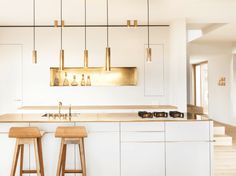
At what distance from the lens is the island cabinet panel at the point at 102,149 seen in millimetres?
4164

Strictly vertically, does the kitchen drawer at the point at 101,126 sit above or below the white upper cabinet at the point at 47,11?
below

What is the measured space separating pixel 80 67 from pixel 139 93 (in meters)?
1.40

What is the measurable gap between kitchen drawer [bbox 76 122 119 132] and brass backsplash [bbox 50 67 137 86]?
107 inches

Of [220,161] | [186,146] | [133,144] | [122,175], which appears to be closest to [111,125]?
[133,144]

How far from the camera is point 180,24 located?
6.15m

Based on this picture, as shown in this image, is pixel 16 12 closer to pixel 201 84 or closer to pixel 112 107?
pixel 112 107

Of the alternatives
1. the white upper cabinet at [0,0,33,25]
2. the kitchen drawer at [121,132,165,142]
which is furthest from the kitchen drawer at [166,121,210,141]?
the white upper cabinet at [0,0,33,25]

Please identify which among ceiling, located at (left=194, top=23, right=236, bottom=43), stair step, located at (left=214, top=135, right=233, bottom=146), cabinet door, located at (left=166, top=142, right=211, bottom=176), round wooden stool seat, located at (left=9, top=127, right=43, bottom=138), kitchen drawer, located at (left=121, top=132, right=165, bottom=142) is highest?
ceiling, located at (left=194, top=23, right=236, bottom=43)

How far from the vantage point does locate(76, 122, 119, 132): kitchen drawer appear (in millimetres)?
4160

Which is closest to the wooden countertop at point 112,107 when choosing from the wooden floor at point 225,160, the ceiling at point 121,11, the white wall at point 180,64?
the white wall at point 180,64

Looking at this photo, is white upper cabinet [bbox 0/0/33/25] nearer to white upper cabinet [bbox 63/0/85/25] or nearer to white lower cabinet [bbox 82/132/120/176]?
white upper cabinet [bbox 63/0/85/25]

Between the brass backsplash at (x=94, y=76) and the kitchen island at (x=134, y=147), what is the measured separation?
2695mm

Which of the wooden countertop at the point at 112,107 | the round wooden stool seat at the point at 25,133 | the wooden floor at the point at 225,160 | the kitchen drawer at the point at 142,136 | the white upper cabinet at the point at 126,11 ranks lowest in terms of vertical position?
the wooden floor at the point at 225,160

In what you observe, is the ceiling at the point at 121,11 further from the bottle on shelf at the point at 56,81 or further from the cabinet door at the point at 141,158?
the cabinet door at the point at 141,158
